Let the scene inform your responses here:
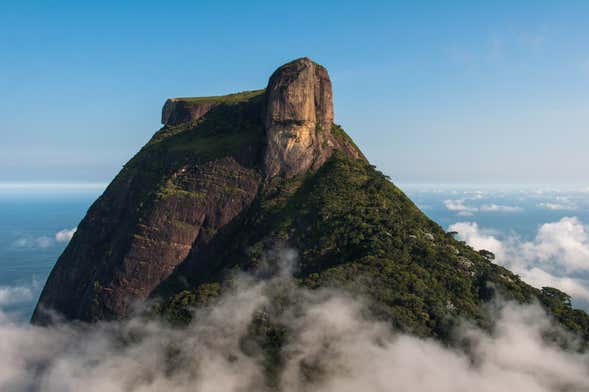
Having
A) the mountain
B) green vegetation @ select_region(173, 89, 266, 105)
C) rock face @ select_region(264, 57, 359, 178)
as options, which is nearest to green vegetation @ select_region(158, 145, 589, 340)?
the mountain

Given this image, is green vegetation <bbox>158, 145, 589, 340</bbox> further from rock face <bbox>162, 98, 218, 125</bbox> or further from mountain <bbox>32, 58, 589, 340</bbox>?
rock face <bbox>162, 98, 218, 125</bbox>

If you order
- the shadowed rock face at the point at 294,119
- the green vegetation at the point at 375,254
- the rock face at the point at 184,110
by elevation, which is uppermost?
the rock face at the point at 184,110

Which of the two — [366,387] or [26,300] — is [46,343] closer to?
[366,387]

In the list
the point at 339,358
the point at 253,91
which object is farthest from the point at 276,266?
the point at 253,91

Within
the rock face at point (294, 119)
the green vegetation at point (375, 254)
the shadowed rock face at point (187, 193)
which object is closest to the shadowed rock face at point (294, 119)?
the rock face at point (294, 119)

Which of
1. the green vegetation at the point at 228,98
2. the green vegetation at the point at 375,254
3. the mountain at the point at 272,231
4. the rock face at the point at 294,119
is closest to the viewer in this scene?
the green vegetation at the point at 375,254

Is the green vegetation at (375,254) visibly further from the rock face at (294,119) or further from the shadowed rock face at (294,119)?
the rock face at (294,119)
